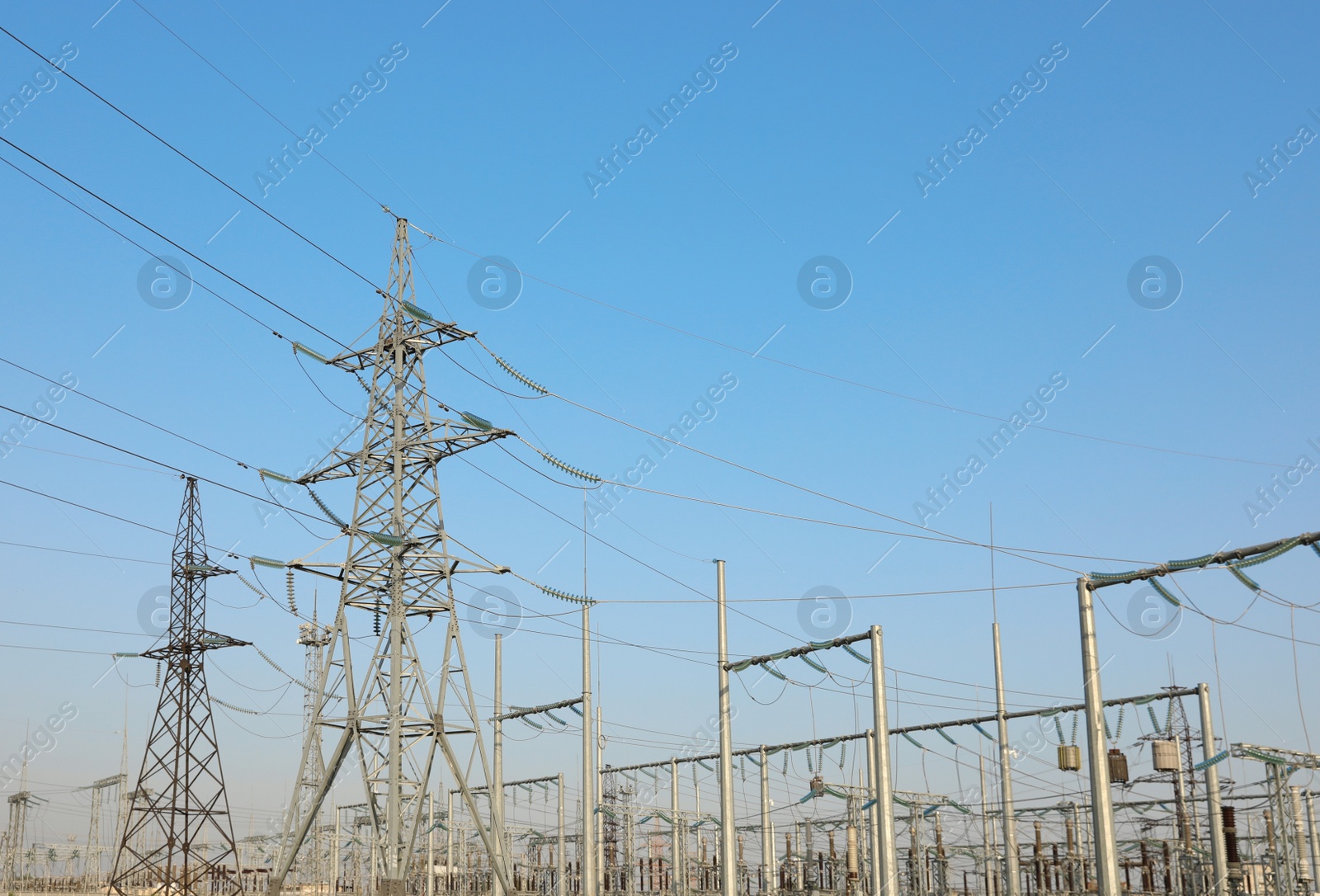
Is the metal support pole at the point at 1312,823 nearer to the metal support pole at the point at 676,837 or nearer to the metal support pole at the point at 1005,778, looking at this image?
the metal support pole at the point at 1005,778

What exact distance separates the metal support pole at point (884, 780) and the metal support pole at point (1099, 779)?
4426 mm

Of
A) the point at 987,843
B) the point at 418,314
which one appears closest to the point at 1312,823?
the point at 987,843

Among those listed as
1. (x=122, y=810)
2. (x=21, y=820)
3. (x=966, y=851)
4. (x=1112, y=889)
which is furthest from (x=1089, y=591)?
(x=21, y=820)

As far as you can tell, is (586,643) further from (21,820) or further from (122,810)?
(21,820)

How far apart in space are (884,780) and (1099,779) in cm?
505

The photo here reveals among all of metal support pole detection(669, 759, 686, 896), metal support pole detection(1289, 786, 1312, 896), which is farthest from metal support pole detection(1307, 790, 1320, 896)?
metal support pole detection(669, 759, 686, 896)

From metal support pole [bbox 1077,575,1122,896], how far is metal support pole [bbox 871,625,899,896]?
4.43 metres

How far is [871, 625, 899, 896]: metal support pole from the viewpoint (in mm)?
22234

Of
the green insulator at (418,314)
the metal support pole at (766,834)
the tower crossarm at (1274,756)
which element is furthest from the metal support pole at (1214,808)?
the green insulator at (418,314)

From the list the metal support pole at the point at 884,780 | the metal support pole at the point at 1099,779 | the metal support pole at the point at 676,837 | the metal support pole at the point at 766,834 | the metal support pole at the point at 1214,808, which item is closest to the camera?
the metal support pole at the point at 1099,779

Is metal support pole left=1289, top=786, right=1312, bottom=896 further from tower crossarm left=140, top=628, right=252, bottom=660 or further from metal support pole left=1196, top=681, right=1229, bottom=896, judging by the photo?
tower crossarm left=140, top=628, right=252, bottom=660

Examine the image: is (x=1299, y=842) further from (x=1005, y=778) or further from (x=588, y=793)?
(x=588, y=793)

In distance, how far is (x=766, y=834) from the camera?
50438mm

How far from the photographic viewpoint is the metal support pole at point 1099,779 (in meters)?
18.0
